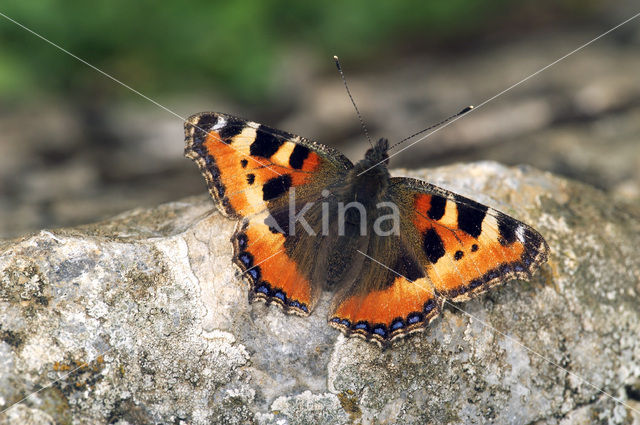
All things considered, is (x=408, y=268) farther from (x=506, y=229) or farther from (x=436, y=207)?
(x=506, y=229)

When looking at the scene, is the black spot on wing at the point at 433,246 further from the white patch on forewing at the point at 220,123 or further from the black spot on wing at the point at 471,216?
the white patch on forewing at the point at 220,123

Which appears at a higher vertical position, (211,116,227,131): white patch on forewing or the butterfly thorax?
(211,116,227,131): white patch on forewing

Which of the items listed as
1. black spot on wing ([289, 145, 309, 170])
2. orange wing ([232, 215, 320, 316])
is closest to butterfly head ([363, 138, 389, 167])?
black spot on wing ([289, 145, 309, 170])

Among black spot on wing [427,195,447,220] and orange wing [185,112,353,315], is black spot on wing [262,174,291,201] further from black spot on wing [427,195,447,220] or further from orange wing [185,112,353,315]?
black spot on wing [427,195,447,220]

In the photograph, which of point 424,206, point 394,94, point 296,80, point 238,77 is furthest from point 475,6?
point 424,206

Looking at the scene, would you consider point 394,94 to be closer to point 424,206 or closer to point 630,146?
point 630,146

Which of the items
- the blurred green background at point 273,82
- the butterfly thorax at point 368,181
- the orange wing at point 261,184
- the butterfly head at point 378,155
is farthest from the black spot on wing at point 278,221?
the blurred green background at point 273,82

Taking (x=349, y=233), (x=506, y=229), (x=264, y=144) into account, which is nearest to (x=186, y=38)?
(x=264, y=144)
